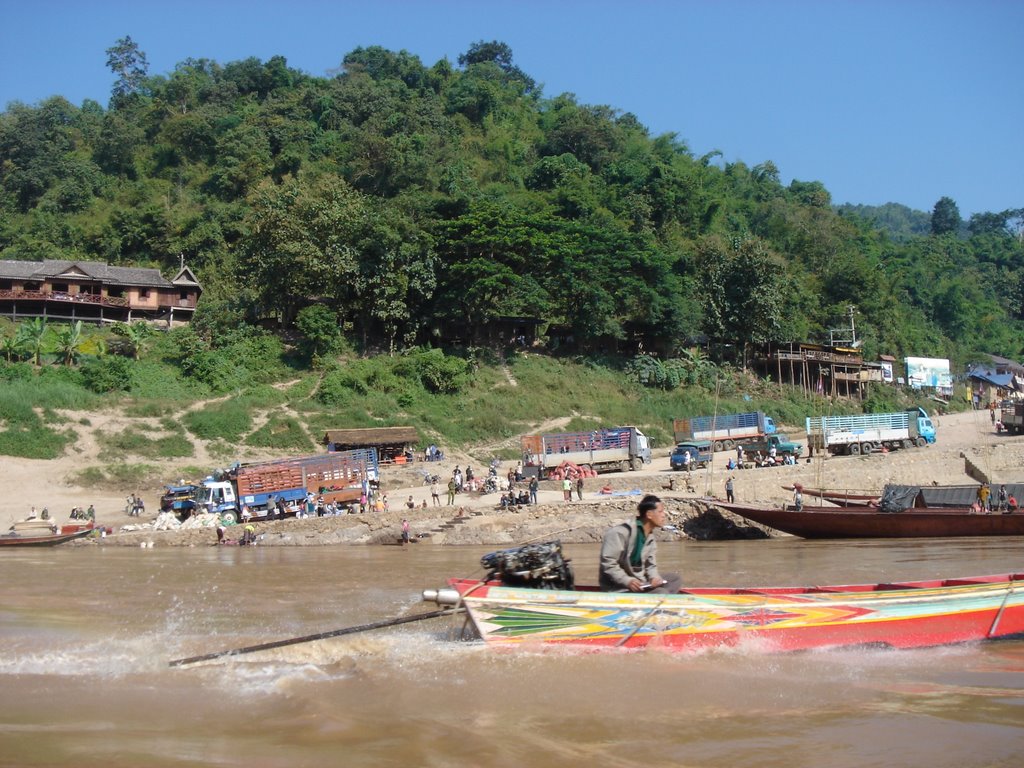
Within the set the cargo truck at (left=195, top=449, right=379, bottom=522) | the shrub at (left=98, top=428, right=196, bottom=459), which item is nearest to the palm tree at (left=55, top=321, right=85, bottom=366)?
the shrub at (left=98, top=428, right=196, bottom=459)

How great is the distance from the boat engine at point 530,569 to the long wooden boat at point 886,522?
59.4 ft

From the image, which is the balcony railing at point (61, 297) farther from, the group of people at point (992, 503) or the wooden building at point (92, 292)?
the group of people at point (992, 503)

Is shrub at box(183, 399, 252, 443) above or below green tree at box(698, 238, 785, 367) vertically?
below

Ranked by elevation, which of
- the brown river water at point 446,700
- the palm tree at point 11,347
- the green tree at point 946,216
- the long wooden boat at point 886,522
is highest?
the green tree at point 946,216

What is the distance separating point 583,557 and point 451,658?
13674mm

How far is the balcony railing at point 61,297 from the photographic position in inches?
1887

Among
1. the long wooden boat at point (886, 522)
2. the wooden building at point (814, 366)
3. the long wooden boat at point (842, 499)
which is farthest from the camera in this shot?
the wooden building at point (814, 366)

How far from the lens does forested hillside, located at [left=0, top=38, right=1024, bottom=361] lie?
47.7 m

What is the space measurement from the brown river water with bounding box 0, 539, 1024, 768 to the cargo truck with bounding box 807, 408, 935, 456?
2793 centimetres

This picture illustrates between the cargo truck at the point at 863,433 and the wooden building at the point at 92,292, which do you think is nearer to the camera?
the cargo truck at the point at 863,433

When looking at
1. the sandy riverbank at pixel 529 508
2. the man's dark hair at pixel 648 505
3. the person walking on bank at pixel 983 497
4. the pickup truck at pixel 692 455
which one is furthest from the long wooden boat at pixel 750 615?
the pickup truck at pixel 692 455

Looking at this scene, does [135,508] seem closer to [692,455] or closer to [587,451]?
[587,451]

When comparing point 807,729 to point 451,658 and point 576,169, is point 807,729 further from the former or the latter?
point 576,169

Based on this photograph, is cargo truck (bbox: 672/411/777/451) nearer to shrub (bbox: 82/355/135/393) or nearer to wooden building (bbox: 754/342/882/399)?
wooden building (bbox: 754/342/882/399)
